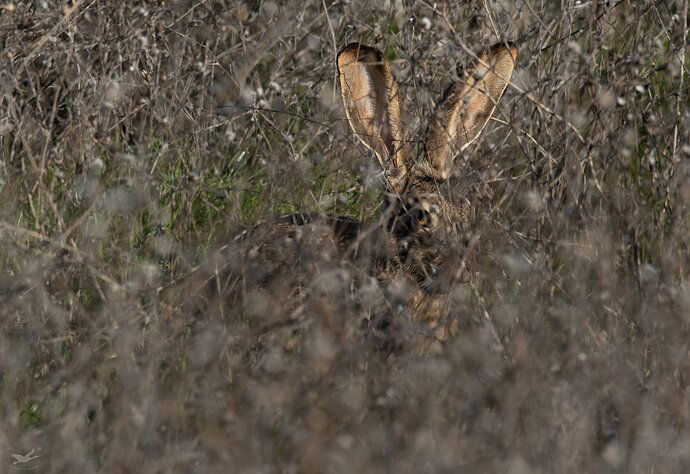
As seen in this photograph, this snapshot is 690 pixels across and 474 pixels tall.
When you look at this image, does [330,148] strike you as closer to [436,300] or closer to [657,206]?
[436,300]

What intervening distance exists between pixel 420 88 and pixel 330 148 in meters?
0.61

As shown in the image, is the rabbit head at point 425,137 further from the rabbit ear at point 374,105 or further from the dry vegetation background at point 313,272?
the dry vegetation background at point 313,272

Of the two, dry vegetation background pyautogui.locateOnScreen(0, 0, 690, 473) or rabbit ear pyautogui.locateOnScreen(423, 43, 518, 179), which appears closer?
dry vegetation background pyautogui.locateOnScreen(0, 0, 690, 473)

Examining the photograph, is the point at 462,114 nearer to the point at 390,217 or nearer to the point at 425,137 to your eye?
the point at 425,137

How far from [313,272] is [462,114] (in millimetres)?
1057

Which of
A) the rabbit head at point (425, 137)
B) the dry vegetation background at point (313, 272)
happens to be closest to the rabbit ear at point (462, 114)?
the rabbit head at point (425, 137)

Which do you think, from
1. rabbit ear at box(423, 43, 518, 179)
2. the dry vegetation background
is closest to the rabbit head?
rabbit ear at box(423, 43, 518, 179)

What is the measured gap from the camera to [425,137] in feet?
16.8

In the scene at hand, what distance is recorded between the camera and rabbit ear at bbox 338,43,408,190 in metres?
5.14

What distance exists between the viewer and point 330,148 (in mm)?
5672

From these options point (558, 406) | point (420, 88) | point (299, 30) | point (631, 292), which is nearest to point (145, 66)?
point (299, 30)

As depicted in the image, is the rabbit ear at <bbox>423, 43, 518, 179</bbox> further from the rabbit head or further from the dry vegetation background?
the dry vegetation background

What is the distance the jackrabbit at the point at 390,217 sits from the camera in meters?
4.55

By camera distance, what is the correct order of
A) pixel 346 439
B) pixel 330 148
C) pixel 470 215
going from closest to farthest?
1. pixel 346 439
2. pixel 470 215
3. pixel 330 148
